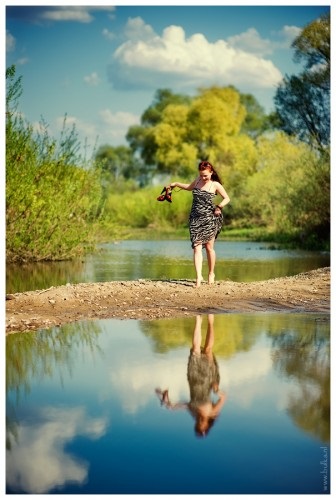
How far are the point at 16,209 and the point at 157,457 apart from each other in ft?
46.1

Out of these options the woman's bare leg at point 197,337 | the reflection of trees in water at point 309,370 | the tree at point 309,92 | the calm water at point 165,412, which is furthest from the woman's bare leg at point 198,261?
the tree at point 309,92

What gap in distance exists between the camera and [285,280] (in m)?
14.4

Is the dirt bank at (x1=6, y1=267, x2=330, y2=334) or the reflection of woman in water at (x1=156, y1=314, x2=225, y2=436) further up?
the dirt bank at (x1=6, y1=267, x2=330, y2=334)

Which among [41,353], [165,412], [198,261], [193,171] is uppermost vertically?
[193,171]

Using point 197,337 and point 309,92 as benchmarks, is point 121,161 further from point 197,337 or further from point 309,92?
point 197,337

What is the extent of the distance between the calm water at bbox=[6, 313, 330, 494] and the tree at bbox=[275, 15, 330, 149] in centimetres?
2356

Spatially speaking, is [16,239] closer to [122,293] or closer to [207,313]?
[122,293]

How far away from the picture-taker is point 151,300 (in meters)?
12.2

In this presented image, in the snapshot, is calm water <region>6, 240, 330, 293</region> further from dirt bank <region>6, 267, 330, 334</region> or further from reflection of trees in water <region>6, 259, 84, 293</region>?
dirt bank <region>6, 267, 330, 334</region>

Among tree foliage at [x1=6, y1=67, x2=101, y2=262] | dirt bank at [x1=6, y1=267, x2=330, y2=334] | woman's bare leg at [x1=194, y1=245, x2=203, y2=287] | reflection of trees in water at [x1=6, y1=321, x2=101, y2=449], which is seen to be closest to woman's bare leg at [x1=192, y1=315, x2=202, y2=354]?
dirt bank at [x1=6, y1=267, x2=330, y2=334]

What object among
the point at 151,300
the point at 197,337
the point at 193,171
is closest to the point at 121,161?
the point at 193,171

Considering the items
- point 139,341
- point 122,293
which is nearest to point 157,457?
point 139,341

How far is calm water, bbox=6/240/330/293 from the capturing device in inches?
672

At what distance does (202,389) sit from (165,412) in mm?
720
